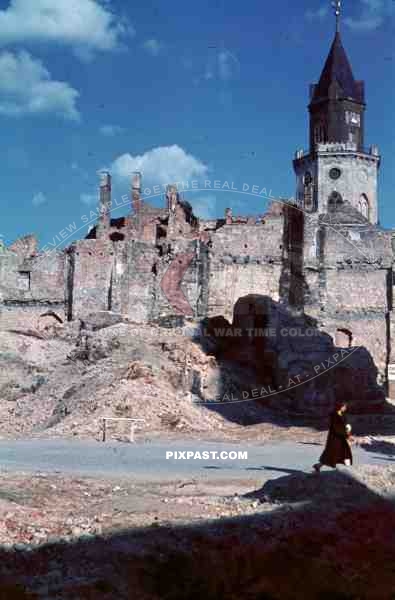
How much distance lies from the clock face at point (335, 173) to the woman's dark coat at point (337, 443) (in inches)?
1802

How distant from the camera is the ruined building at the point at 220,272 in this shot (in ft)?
107

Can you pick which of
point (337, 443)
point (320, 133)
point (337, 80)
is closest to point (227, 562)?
point (337, 443)

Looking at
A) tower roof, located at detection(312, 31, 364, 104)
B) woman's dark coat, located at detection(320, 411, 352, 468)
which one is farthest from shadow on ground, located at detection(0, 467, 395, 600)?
tower roof, located at detection(312, 31, 364, 104)

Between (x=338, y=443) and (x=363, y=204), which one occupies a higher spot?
(x=363, y=204)

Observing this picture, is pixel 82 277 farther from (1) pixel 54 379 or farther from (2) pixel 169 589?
(2) pixel 169 589

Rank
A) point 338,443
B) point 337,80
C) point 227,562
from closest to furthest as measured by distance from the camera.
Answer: point 227,562 → point 338,443 → point 337,80

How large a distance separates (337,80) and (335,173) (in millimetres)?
7593

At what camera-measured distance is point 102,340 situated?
23.2 metres

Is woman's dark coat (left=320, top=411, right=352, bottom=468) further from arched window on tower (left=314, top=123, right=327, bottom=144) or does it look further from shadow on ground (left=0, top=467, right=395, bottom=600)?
arched window on tower (left=314, top=123, right=327, bottom=144)

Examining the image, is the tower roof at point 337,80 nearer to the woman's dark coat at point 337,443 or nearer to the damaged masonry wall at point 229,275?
the damaged masonry wall at point 229,275

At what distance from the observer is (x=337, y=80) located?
5597 centimetres

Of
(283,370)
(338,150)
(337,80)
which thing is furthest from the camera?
(337,80)

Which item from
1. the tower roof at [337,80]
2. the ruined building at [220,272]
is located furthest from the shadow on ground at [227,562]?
the tower roof at [337,80]

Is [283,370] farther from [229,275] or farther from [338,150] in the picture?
[338,150]
